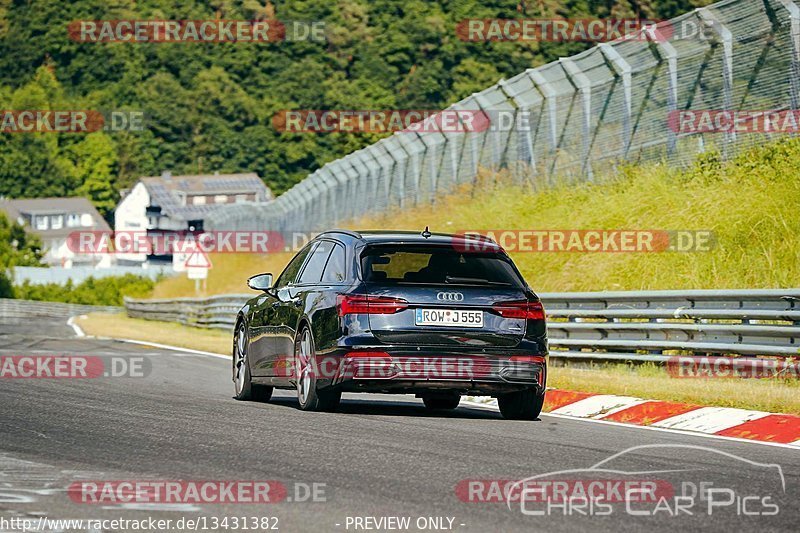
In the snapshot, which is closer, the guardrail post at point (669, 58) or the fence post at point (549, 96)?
the guardrail post at point (669, 58)

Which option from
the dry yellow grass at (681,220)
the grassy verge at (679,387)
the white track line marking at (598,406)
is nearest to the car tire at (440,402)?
the white track line marking at (598,406)

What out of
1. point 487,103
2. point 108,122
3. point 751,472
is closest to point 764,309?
point 751,472

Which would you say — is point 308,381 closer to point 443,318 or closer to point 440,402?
point 443,318

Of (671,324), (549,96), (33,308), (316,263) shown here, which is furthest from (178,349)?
(33,308)

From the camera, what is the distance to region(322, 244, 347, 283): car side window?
40.0ft

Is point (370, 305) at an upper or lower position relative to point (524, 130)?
lower

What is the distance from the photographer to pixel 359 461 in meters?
8.72

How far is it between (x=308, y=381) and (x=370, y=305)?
1.00 metres

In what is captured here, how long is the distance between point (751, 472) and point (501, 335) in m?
3.48

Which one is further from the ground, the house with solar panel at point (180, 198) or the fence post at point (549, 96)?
the house with solar panel at point (180, 198)

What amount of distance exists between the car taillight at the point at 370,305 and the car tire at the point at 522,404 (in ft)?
4.19

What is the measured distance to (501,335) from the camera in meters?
11.7

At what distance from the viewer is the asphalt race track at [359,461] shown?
6.95 metres

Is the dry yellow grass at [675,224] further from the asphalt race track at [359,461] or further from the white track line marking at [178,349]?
the white track line marking at [178,349]
